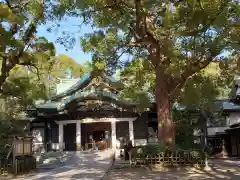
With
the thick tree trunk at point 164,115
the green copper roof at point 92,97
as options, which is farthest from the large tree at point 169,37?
the green copper roof at point 92,97

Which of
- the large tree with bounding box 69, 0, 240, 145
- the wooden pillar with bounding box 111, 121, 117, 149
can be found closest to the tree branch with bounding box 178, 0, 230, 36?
the large tree with bounding box 69, 0, 240, 145

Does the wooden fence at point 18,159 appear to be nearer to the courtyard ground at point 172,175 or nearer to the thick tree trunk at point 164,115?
the courtyard ground at point 172,175

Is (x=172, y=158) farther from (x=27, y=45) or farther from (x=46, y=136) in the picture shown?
(x=46, y=136)

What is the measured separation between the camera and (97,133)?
34.9 m

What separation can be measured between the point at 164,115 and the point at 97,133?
1585 cm

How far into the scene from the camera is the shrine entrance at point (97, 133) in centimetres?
3376

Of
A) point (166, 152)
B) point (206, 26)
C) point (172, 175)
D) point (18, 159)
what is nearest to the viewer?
point (206, 26)

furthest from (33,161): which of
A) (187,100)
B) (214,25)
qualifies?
(214,25)

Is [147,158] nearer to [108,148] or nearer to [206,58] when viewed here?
[206,58]

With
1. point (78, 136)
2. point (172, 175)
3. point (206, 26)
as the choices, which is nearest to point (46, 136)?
point (78, 136)

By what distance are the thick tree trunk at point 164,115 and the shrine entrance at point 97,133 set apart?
1407cm

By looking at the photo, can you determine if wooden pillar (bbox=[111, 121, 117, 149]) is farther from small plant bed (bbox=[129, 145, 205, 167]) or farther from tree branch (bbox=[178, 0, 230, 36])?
tree branch (bbox=[178, 0, 230, 36])

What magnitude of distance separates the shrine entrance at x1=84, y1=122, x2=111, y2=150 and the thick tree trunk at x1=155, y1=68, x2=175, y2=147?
46.2 ft

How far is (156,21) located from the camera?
19141 millimetres
